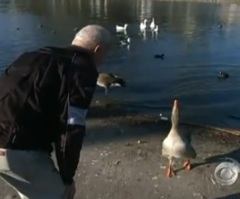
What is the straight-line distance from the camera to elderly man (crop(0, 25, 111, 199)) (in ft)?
11.2

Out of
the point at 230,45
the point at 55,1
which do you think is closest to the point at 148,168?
the point at 230,45

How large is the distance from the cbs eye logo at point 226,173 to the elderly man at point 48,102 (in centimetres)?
289

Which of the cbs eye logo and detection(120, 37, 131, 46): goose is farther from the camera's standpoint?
detection(120, 37, 131, 46): goose

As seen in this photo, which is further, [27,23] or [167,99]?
[27,23]

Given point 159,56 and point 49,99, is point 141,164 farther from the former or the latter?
point 159,56

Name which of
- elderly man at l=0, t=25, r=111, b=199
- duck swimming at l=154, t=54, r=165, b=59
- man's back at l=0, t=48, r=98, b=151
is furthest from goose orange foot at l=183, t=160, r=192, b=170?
duck swimming at l=154, t=54, r=165, b=59

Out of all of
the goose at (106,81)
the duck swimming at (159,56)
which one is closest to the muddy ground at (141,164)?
the goose at (106,81)

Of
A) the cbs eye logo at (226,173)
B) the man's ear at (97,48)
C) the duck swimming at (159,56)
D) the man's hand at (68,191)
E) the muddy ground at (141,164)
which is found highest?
the man's ear at (97,48)

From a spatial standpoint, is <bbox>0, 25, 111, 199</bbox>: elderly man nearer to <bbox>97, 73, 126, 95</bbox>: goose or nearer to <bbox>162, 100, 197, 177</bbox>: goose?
<bbox>162, 100, 197, 177</bbox>: goose

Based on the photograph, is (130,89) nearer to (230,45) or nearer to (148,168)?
(148,168)

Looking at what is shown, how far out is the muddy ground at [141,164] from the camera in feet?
19.1

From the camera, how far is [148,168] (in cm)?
651

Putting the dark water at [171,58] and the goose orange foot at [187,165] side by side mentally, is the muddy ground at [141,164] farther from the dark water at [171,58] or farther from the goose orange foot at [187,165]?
the dark water at [171,58]

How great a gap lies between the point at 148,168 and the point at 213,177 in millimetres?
827
